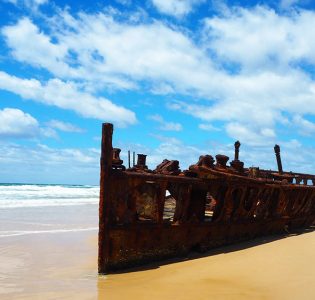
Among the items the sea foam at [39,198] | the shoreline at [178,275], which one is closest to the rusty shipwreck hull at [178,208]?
the shoreline at [178,275]

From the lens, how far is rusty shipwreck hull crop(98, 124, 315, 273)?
6723mm

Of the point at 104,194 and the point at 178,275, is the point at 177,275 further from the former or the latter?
the point at 104,194

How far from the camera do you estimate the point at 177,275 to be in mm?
6609

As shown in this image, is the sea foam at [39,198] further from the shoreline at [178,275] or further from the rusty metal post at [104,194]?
the rusty metal post at [104,194]

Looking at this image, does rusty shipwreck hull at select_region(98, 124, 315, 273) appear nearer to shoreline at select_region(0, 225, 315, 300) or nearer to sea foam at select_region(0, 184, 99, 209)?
shoreline at select_region(0, 225, 315, 300)

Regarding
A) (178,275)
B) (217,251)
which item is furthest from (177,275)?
(217,251)

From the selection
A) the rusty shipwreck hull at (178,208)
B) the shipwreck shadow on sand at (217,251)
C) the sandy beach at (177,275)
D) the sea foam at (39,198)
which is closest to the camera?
the sandy beach at (177,275)

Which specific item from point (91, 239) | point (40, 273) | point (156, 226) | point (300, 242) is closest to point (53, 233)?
point (91, 239)

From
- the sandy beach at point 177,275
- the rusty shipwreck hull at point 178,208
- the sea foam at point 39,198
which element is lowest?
the sandy beach at point 177,275

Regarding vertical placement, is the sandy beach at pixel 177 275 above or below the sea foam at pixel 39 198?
below

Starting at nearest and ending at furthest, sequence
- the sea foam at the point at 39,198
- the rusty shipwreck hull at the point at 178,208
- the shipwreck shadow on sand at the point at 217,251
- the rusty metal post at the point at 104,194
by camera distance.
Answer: the rusty metal post at the point at 104,194 → the rusty shipwreck hull at the point at 178,208 → the shipwreck shadow on sand at the point at 217,251 → the sea foam at the point at 39,198

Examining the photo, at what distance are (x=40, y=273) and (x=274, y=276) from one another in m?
4.07

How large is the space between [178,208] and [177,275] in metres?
1.46

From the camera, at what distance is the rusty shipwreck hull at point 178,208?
22.1 ft
